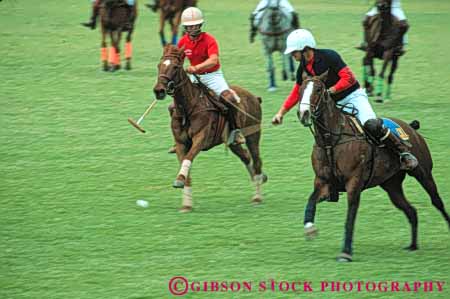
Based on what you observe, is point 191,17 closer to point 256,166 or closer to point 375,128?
point 256,166

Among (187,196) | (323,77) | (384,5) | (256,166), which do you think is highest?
(323,77)

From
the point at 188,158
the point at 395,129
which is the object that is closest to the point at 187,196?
the point at 188,158

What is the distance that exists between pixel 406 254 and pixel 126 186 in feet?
16.0

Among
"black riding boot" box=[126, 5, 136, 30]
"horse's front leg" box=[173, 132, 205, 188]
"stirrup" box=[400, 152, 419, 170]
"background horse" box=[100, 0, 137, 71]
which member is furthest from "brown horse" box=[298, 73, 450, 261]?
"black riding boot" box=[126, 5, 136, 30]

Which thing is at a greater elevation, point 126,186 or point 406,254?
point 406,254

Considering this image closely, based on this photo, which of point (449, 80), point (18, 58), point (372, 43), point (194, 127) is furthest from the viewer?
point (18, 58)

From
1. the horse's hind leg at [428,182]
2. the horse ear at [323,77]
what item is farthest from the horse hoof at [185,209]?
the horse ear at [323,77]

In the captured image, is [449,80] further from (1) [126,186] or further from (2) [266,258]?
(2) [266,258]

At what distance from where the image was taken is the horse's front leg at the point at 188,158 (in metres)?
12.5

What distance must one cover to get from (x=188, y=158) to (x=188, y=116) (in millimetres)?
580

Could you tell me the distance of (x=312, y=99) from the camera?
1050 centimetres

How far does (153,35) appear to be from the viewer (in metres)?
29.6

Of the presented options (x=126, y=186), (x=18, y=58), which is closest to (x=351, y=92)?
(x=126, y=186)

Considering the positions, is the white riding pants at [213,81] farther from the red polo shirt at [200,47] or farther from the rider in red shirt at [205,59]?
the red polo shirt at [200,47]
